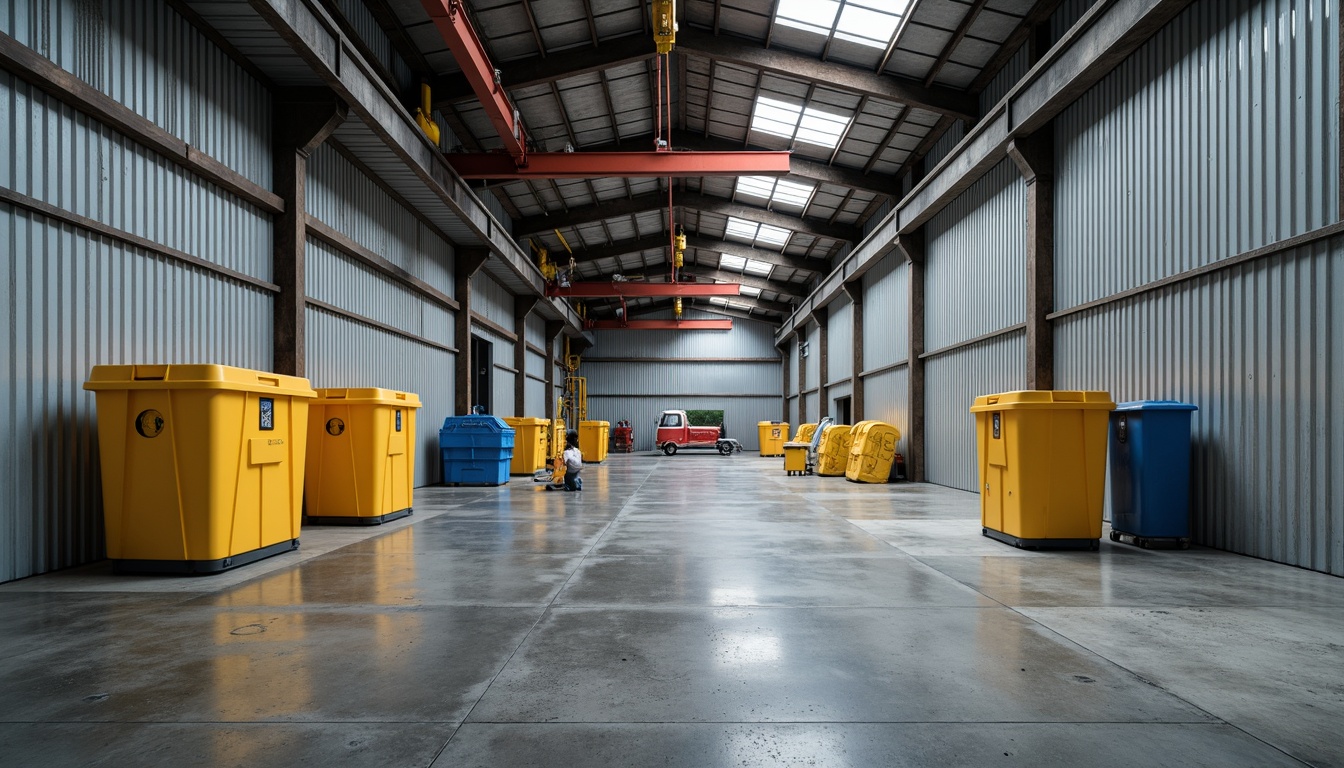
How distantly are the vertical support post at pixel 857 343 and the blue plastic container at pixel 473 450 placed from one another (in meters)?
11.2

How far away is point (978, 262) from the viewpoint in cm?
1370

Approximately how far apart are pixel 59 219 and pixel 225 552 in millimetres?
3140

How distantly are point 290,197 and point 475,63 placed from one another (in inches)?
126

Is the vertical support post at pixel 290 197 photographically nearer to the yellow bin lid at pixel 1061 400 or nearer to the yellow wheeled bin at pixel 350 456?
the yellow wheeled bin at pixel 350 456

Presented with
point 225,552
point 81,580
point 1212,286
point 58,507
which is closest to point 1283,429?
point 1212,286

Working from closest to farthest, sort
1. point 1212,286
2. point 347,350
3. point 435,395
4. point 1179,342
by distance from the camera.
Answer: point 1212,286
point 1179,342
point 347,350
point 435,395

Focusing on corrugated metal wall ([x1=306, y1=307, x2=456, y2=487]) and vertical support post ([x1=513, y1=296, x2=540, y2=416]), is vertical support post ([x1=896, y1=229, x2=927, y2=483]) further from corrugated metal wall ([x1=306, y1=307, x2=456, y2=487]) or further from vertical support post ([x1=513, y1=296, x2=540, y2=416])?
vertical support post ([x1=513, y1=296, x2=540, y2=416])

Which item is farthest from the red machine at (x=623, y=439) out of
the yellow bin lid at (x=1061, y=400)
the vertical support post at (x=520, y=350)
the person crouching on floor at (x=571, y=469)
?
the yellow bin lid at (x=1061, y=400)

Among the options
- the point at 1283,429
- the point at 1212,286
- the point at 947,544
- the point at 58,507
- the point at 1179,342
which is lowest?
the point at 947,544

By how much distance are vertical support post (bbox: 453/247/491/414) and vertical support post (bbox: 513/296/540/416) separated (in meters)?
6.06

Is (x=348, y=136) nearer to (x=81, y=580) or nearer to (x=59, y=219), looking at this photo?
(x=59, y=219)

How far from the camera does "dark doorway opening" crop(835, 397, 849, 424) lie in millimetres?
24391

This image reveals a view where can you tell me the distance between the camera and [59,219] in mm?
6059

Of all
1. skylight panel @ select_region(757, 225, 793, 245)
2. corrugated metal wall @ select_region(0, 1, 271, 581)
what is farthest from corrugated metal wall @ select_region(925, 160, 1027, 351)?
corrugated metal wall @ select_region(0, 1, 271, 581)
